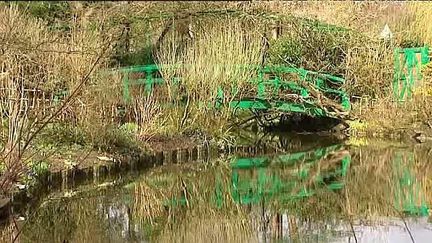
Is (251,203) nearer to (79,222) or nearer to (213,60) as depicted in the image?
(79,222)

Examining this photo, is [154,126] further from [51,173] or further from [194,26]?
[194,26]

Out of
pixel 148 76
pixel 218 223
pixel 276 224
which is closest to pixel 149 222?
pixel 218 223

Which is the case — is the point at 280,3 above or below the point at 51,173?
above

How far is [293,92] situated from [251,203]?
22.0 ft

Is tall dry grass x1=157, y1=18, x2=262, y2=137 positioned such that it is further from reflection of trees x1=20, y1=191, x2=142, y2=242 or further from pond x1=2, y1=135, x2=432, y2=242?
reflection of trees x1=20, y1=191, x2=142, y2=242

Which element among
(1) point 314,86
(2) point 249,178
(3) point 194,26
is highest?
(3) point 194,26

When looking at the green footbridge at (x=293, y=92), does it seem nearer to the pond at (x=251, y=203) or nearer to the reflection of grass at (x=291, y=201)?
the pond at (x=251, y=203)

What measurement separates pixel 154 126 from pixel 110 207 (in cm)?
387

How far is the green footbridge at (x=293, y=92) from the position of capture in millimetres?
14266

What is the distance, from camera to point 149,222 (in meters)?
Answer: 7.43

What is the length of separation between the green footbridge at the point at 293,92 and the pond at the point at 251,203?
232cm

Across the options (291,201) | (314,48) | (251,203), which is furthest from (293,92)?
(251,203)

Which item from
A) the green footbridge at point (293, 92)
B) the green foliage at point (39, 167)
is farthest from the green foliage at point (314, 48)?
the green foliage at point (39, 167)

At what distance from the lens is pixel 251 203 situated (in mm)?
8438
